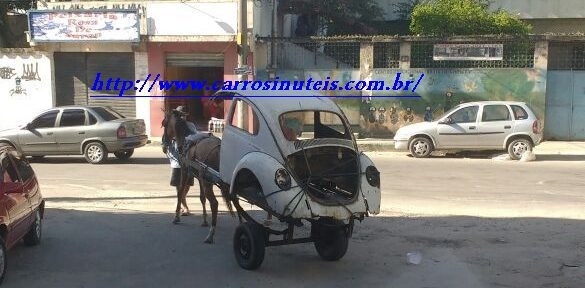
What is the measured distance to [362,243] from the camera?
7.42 m

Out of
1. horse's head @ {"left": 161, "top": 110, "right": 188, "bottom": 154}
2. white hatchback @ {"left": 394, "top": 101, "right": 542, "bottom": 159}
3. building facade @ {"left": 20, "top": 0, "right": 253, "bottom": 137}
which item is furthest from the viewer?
building facade @ {"left": 20, "top": 0, "right": 253, "bottom": 137}

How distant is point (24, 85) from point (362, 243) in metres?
18.9

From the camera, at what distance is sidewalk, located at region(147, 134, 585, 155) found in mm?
17377

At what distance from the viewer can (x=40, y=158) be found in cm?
1688

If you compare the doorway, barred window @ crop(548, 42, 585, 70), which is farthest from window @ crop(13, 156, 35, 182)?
barred window @ crop(548, 42, 585, 70)

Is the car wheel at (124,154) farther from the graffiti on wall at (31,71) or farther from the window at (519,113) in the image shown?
the window at (519,113)

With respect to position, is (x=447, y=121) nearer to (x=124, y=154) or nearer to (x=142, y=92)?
(x=124, y=154)

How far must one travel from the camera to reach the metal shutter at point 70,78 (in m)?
22.4

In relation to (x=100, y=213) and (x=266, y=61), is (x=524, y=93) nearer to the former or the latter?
(x=266, y=61)

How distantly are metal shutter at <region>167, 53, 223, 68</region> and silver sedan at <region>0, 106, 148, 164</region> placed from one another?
21.5ft

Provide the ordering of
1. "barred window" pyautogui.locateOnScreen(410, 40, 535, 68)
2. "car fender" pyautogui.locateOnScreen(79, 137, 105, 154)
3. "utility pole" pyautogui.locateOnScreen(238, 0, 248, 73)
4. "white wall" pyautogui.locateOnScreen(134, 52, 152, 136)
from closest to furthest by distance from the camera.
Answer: "car fender" pyautogui.locateOnScreen(79, 137, 105, 154), "utility pole" pyautogui.locateOnScreen(238, 0, 248, 73), "barred window" pyautogui.locateOnScreen(410, 40, 535, 68), "white wall" pyautogui.locateOnScreen(134, 52, 152, 136)

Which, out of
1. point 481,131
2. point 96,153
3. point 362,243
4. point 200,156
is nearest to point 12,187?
point 200,156

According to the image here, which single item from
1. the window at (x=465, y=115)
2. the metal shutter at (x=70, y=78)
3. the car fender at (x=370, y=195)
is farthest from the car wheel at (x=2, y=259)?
the metal shutter at (x=70, y=78)

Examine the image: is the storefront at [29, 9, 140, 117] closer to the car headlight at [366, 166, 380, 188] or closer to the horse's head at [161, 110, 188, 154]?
the horse's head at [161, 110, 188, 154]
